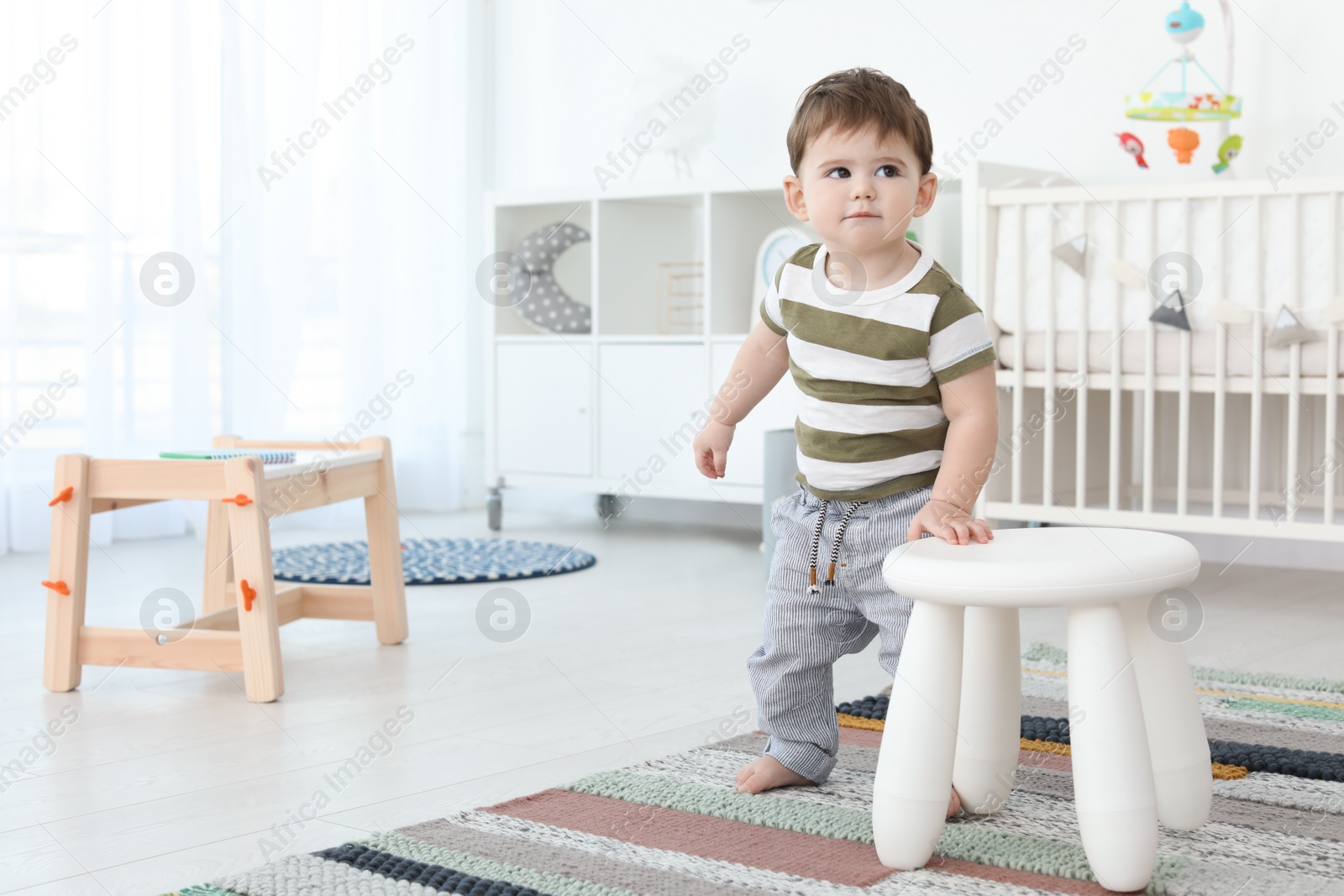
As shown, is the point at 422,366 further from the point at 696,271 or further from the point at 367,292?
the point at 696,271

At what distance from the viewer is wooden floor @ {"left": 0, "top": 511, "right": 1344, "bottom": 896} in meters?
1.13

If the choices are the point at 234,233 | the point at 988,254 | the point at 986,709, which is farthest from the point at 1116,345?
the point at 234,233

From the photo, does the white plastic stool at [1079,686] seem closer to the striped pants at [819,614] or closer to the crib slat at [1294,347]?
the striped pants at [819,614]

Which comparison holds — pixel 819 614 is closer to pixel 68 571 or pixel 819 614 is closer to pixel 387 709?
pixel 387 709

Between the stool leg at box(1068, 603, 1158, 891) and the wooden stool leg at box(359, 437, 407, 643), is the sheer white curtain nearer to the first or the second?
the wooden stool leg at box(359, 437, 407, 643)

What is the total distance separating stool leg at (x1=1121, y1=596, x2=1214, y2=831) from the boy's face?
0.35m

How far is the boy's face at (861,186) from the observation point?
107cm

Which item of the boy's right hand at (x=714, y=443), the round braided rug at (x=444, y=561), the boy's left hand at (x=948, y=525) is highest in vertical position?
the boy's right hand at (x=714, y=443)

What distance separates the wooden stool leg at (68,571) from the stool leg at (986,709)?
1.04 meters

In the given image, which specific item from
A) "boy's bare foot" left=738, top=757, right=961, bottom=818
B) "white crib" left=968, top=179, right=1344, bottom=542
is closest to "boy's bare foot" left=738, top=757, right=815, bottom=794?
"boy's bare foot" left=738, top=757, right=961, bottom=818

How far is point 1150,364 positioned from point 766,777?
1.24 metres

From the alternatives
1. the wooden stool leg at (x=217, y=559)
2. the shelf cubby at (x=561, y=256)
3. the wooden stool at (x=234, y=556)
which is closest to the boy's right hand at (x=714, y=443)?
the wooden stool at (x=234, y=556)

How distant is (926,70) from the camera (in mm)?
2896

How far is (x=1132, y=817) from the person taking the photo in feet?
2.98
